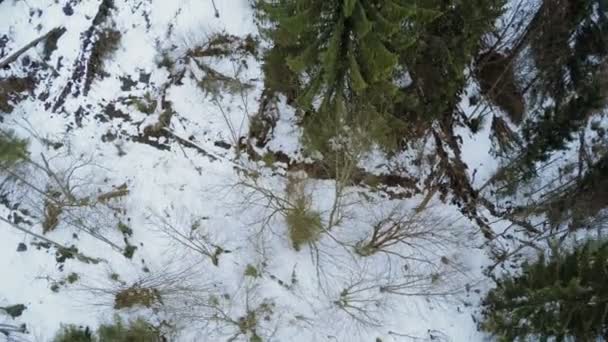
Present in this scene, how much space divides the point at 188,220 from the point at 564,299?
34.4 ft

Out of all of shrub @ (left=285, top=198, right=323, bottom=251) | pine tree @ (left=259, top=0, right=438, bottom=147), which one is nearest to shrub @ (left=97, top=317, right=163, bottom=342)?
shrub @ (left=285, top=198, right=323, bottom=251)

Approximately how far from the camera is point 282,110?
16250mm

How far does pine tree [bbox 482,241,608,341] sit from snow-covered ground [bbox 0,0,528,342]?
11.5ft

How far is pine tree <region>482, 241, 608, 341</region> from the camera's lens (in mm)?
10203

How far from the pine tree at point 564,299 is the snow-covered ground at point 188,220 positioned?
3.49 meters

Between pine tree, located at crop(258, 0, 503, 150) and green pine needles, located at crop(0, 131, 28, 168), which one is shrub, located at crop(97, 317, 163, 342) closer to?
green pine needles, located at crop(0, 131, 28, 168)

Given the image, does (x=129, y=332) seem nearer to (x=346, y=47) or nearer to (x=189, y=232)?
(x=189, y=232)

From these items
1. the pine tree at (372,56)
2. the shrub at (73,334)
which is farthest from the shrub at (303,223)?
the shrub at (73,334)

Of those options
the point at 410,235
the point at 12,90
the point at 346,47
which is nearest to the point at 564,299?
the point at 410,235

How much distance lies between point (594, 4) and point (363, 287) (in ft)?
34.9

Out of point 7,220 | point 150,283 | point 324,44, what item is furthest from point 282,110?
point 7,220

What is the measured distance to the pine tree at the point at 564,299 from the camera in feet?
33.5

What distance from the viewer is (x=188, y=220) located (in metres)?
15.4

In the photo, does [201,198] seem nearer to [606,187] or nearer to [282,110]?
[282,110]
